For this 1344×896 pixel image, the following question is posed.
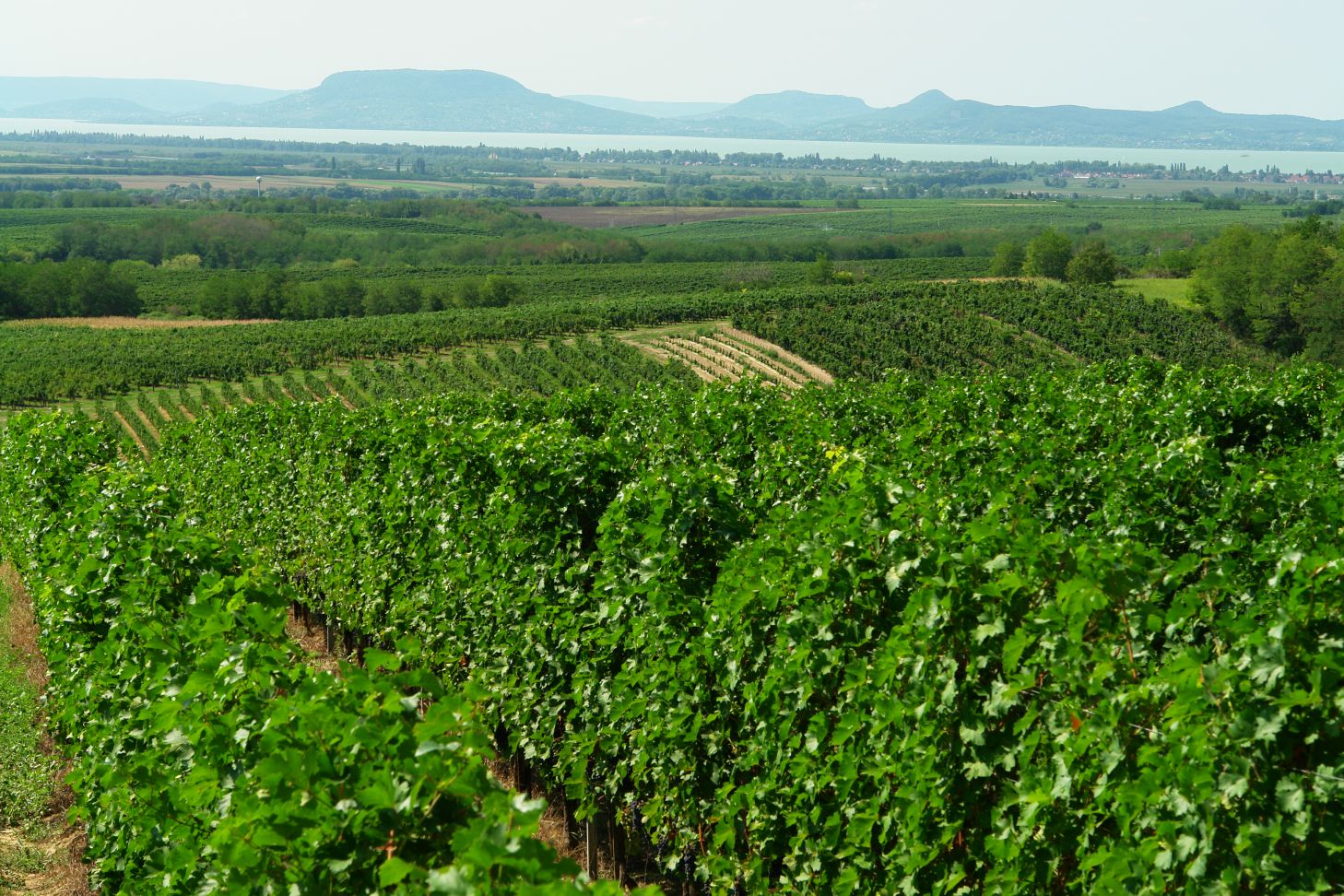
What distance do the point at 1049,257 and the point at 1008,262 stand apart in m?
6.97

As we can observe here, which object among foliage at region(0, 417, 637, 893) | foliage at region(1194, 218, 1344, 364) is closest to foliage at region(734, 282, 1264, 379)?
foliage at region(1194, 218, 1344, 364)

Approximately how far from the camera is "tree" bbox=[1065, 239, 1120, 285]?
87.1 m

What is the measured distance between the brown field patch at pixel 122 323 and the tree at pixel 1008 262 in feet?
210

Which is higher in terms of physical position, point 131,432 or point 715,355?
point 715,355

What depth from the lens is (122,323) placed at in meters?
84.4

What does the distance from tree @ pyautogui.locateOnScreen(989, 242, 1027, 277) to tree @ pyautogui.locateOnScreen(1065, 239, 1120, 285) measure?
12.1 m

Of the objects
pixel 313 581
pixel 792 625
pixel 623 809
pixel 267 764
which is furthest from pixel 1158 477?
pixel 313 581

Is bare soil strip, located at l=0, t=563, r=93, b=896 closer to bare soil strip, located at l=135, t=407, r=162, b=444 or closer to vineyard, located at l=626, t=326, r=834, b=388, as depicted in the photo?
bare soil strip, located at l=135, t=407, r=162, b=444

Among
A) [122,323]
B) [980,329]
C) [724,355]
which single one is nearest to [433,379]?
[724,355]

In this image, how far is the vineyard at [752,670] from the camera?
178 inches

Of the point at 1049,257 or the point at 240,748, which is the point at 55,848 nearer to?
the point at 240,748

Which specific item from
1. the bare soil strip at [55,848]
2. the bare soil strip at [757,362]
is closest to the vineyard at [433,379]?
the bare soil strip at [757,362]

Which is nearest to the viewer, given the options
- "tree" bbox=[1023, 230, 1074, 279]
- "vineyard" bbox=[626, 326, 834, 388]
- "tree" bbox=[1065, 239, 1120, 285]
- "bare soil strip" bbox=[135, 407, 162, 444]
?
"bare soil strip" bbox=[135, 407, 162, 444]

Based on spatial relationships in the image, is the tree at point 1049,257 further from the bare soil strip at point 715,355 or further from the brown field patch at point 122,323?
the brown field patch at point 122,323
